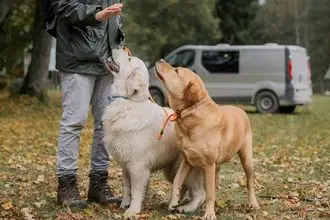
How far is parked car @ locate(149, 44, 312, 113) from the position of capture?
72.8 ft

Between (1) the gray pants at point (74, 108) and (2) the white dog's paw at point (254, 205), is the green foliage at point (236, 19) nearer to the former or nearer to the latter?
(2) the white dog's paw at point (254, 205)

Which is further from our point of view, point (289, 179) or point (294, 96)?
point (294, 96)

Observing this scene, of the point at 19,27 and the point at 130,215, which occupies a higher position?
the point at 19,27

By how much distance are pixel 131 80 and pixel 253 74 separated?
17.7 m

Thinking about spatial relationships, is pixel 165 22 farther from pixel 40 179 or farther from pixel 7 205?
pixel 7 205

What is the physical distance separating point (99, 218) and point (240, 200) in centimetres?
174

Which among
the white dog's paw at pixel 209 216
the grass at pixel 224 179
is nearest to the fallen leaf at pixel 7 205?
the grass at pixel 224 179

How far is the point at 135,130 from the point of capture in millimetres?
5430

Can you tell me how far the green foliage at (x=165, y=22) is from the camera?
41.8m

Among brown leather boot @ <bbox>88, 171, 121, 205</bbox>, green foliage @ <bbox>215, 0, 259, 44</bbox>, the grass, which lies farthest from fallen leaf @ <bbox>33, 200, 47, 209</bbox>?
green foliage @ <bbox>215, 0, 259, 44</bbox>

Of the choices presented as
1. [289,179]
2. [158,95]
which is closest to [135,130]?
[289,179]

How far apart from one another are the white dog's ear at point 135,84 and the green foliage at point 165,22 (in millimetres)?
36391

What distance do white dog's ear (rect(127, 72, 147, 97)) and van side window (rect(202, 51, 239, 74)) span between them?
58.2ft

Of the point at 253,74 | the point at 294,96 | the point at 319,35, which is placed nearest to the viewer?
the point at 294,96
